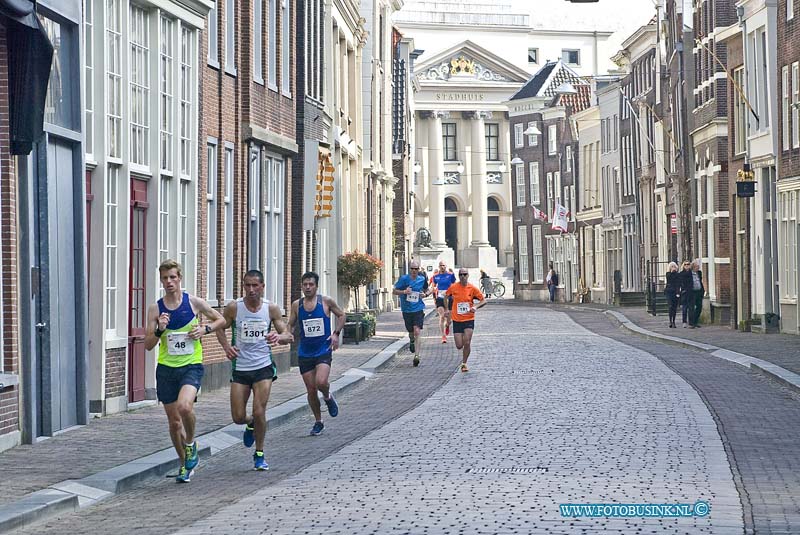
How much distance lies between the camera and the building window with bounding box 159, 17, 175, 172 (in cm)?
2084

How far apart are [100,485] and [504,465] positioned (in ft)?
10.1

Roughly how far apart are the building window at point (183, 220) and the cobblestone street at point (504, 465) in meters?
2.77

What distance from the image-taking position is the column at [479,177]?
114 metres

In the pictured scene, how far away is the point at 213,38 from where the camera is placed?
23.8 meters

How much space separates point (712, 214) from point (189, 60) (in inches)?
1083

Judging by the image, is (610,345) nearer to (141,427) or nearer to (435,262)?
(141,427)

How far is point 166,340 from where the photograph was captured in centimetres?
1326

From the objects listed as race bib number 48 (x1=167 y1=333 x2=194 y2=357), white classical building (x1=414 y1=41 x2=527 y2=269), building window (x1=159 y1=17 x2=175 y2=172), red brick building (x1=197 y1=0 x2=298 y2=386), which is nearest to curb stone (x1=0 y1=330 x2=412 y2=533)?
race bib number 48 (x1=167 y1=333 x2=194 y2=357)

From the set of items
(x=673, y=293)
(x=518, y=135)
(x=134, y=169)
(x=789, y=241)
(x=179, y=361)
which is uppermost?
(x=518, y=135)

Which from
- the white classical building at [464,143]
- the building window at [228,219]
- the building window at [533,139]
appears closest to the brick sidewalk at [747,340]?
the building window at [228,219]

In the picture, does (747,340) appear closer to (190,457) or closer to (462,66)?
(190,457)

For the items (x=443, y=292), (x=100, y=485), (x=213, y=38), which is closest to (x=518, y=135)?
(x=443, y=292)

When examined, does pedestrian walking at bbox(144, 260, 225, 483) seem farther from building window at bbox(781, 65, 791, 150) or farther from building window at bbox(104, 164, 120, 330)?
building window at bbox(781, 65, 791, 150)

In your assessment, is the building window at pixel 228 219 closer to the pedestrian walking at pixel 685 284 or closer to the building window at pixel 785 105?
the building window at pixel 785 105
